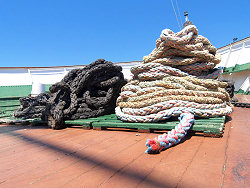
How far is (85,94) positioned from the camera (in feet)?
7.59

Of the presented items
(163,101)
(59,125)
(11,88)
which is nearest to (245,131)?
(163,101)

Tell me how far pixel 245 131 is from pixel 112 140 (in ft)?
3.57

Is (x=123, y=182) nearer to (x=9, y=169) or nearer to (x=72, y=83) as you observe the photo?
(x=9, y=169)

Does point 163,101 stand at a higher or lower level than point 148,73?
lower

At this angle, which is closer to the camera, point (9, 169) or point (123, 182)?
point (123, 182)

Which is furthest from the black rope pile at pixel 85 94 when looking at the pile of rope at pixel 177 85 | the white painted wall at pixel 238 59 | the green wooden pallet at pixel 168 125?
the white painted wall at pixel 238 59

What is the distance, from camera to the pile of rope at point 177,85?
1.42 metres

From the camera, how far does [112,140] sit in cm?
132

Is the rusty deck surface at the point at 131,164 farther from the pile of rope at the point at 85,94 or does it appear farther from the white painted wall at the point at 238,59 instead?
the white painted wall at the point at 238,59

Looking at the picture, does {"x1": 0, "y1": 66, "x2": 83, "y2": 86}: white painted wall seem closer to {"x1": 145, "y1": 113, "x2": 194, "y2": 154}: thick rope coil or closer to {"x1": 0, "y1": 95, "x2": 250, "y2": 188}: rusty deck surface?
{"x1": 0, "y1": 95, "x2": 250, "y2": 188}: rusty deck surface

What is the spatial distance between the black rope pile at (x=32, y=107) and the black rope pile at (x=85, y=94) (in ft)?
3.57

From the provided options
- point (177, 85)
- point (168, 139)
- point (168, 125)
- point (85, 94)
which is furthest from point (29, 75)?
point (168, 139)

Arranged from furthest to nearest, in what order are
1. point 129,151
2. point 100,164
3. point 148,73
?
point 148,73
point 129,151
point 100,164

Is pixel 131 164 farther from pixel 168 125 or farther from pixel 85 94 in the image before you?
pixel 85 94
